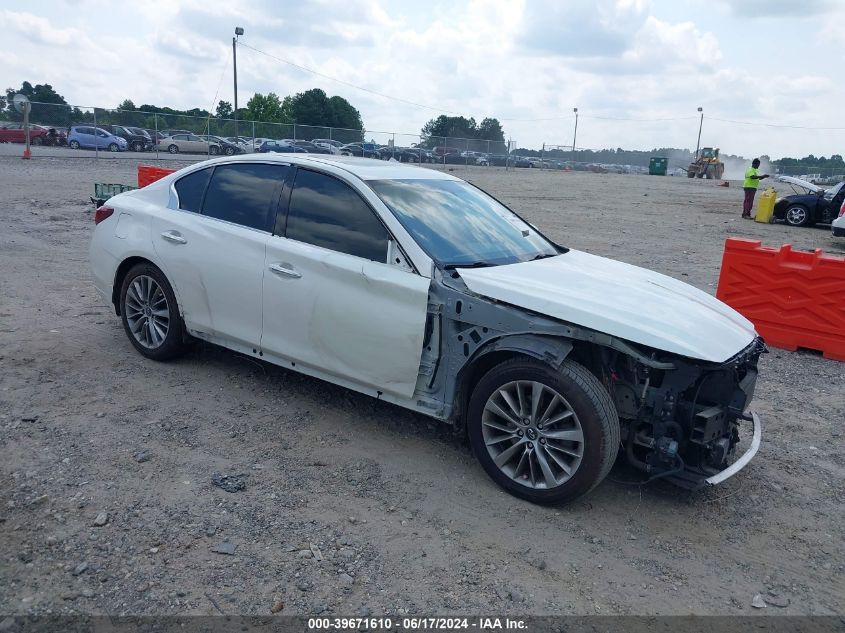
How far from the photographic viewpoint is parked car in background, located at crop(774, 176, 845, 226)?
750 inches

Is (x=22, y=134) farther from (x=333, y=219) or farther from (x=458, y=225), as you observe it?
(x=458, y=225)

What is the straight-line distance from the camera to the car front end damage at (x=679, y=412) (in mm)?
3719

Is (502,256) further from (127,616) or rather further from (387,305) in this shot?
(127,616)

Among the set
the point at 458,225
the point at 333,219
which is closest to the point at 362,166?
the point at 333,219

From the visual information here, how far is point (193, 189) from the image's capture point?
18.1 ft

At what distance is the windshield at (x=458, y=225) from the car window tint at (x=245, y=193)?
0.83 m

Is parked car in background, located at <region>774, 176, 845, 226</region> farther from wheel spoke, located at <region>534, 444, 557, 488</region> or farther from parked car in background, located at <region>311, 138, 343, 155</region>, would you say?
parked car in background, located at <region>311, 138, 343, 155</region>

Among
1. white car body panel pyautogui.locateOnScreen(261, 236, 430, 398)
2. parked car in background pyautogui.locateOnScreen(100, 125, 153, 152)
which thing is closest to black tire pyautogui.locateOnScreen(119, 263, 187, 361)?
white car body panel pyautogui.locateOnScreen(261, 236, 430, 398)

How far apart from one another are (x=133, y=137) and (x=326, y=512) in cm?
3458

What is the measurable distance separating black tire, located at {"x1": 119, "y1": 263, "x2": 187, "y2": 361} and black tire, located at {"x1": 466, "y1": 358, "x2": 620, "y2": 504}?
274cm

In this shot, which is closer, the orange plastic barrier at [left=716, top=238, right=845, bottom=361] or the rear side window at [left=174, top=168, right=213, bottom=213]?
the rear side window at [left=174, top=168, right=213, bottom=213]

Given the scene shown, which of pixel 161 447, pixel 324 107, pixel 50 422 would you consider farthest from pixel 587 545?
pixel 324 107

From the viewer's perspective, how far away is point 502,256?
184 inches

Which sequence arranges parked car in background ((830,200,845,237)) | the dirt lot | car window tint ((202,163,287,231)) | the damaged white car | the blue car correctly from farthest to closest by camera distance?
the blue car < parked car in background ((830,200,845,237)) < car window tint ((202,163,287,231)) < the damaged white car < the dirt lot
